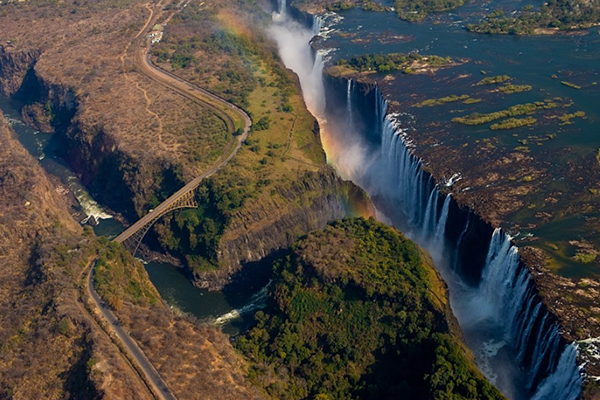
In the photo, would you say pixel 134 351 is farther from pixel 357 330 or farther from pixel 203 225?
pixel 203 225

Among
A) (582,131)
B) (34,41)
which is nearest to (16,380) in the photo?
(582,131)

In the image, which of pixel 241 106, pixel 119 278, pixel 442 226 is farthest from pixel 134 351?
pixel 241 106

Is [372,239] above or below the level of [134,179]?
above

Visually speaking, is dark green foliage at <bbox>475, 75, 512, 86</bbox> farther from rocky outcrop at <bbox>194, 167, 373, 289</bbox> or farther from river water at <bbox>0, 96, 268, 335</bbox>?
river water at <bbox>0, 96, 268, 335</bbox>

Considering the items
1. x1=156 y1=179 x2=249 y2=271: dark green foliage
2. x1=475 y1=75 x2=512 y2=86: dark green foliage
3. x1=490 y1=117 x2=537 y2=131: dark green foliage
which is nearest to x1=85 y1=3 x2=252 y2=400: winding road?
x1=156 y1=179 x2=249 y2=271: dark green foliage

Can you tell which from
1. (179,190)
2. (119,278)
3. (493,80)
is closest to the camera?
(119,278)

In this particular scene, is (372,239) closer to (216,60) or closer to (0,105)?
(216,60)
